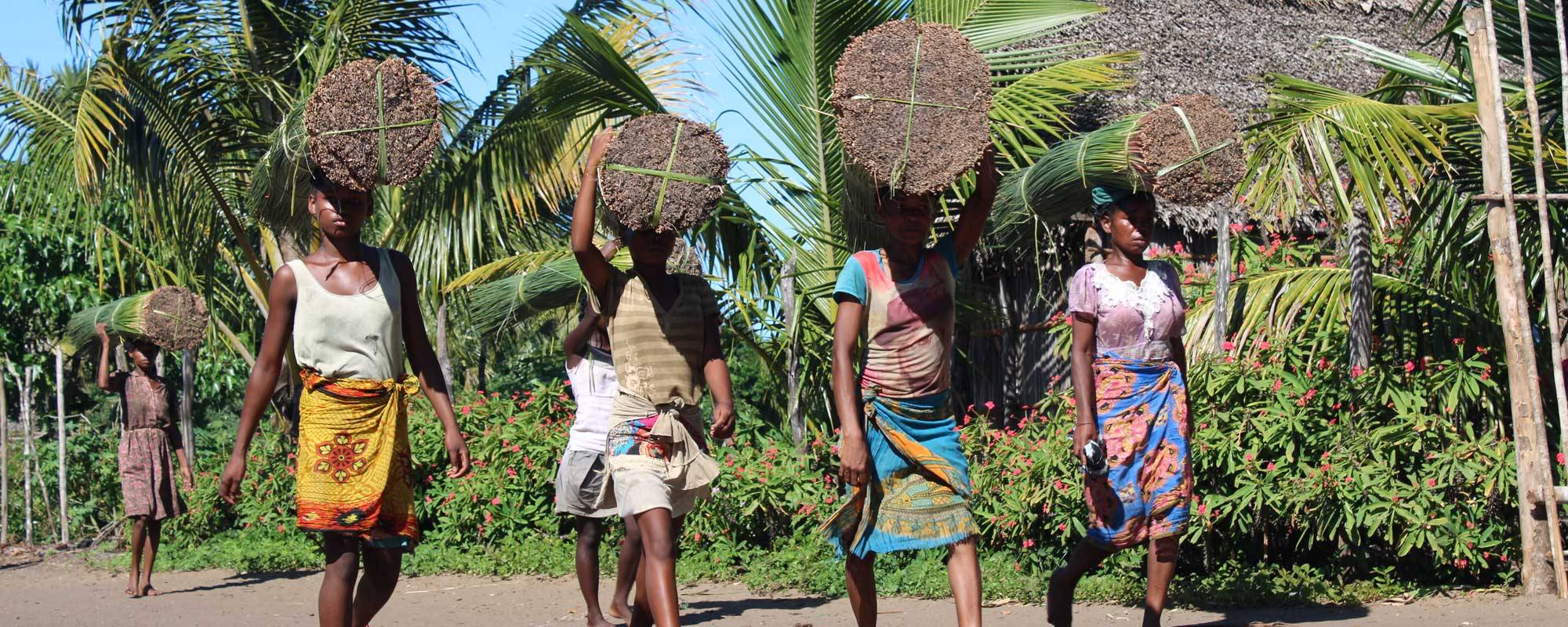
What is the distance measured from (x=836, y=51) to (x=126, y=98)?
5323 mm

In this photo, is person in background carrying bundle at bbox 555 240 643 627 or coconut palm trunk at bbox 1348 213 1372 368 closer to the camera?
person in background carrying bundle at bbox 555 240 643 627

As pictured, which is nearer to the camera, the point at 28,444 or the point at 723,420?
the point at 723,420

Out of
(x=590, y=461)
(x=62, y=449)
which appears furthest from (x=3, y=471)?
(x=590, y=461)

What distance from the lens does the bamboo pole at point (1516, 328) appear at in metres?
5.48

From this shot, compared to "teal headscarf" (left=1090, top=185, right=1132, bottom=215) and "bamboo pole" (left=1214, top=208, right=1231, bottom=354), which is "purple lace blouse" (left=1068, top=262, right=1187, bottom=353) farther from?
"bamboo pole" (left=1214, top=208, right=1231, bottom=354)

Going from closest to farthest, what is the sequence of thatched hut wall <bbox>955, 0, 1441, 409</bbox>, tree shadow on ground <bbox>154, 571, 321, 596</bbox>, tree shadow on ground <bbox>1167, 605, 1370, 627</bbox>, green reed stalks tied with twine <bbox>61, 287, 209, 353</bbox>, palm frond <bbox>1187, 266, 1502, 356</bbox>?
1. tree shadow on ground <bbox>1167, 605, 1370, 627</bbox>
2. palm frond <bbox>1187, 266, 1502, 356</bbox>
3. green reed stalks tied with twine <bbox>61, 287, 209, 353</bbox>
4. tree shadow on ground <bbox>154, 571, 321, 596</bbox>
5. thatched hut wall <bbox>955, 0, 1441, 409</bbox>

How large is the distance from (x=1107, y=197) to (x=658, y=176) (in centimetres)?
167

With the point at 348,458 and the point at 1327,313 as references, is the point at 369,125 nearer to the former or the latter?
the point at 348,458

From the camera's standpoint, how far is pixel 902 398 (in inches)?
169

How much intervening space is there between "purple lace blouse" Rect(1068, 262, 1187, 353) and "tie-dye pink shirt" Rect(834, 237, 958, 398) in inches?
24.3

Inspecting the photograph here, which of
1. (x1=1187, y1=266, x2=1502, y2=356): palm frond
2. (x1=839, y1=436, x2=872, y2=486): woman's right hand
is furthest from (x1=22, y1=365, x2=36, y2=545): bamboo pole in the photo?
(x1=839, y1=436, x2=872, y2=486): woman's right hand

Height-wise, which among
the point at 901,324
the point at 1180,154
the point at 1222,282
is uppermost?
the point at 1180,154

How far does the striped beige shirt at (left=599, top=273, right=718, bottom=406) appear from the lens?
14.4ft

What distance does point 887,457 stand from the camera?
14.1 feet
